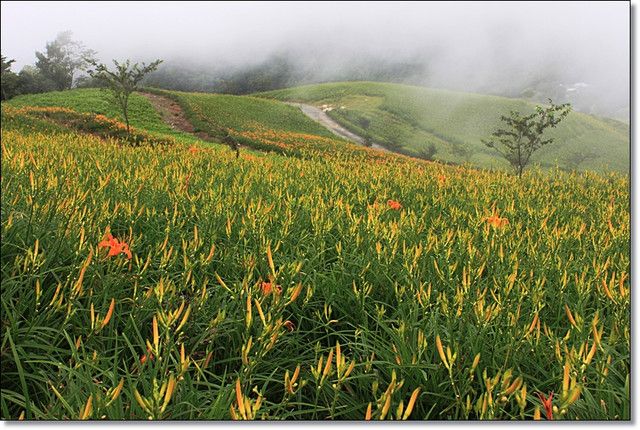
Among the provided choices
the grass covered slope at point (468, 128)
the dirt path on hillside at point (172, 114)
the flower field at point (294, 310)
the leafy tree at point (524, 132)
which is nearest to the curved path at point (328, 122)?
the grass covered slope at point (468, 128)

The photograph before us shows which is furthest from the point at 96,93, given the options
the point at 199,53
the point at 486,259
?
the point at 486,259

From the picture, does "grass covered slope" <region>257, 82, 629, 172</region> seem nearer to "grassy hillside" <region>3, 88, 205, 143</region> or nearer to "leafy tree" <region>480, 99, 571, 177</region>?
"leafy tree" <region>480, 99, 571, 177</region>

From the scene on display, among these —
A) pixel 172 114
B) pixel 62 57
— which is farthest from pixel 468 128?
pixel 172 114

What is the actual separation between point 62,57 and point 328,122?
4.63 metres

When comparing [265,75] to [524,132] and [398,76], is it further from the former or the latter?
[524,132]

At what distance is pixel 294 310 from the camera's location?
1329 mm

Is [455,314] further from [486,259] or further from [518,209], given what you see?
[518,209]

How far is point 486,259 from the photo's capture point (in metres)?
1.54

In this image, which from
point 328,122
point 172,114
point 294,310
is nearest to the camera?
point 294,310

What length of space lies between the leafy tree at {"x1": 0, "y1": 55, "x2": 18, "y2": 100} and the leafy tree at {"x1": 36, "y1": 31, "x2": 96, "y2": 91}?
0.14m

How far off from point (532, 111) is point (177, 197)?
2.68 meters

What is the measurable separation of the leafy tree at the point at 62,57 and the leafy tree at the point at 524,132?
282cm

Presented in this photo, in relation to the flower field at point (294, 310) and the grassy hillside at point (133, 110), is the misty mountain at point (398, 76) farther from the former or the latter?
the grassy hillside at point (133, 110)

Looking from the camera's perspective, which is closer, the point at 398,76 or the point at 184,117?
the point at 398,76
